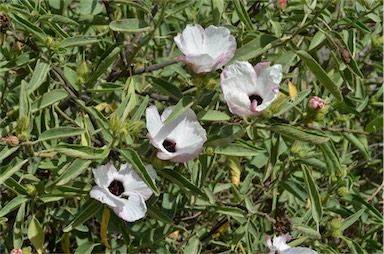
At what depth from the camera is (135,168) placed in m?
1.22

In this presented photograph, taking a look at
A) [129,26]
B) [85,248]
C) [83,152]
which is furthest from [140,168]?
[85,248]

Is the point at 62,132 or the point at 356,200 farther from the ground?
the point at 62,132

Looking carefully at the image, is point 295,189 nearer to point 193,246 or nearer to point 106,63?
point 193,246

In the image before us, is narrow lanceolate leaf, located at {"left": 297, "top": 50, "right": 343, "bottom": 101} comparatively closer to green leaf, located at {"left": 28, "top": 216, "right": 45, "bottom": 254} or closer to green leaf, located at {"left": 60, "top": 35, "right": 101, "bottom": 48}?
green leaf, located at {"left": 60, "top": 35, "right": 101, "bottom": 48}

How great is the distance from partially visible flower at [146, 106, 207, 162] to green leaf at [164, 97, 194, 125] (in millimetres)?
22

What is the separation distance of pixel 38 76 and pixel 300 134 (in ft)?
1.83

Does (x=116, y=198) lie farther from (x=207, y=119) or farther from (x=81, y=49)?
(x=81, y=49)

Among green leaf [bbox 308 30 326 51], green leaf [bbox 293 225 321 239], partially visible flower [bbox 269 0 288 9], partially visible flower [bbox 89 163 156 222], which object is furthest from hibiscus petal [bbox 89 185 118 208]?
partially visible flower [bbox 269 0 288 9]

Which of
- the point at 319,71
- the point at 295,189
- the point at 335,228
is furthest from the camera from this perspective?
the point at 295,189

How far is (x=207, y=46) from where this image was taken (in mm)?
1350

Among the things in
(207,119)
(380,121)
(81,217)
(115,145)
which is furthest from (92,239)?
(380,121)

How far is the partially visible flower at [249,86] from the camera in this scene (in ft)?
4.25

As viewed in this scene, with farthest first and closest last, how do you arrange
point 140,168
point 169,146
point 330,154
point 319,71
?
point 330,154 → point 319,71 → point 169,146 → point 140,168

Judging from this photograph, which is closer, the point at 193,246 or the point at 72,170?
the point at 72,170
